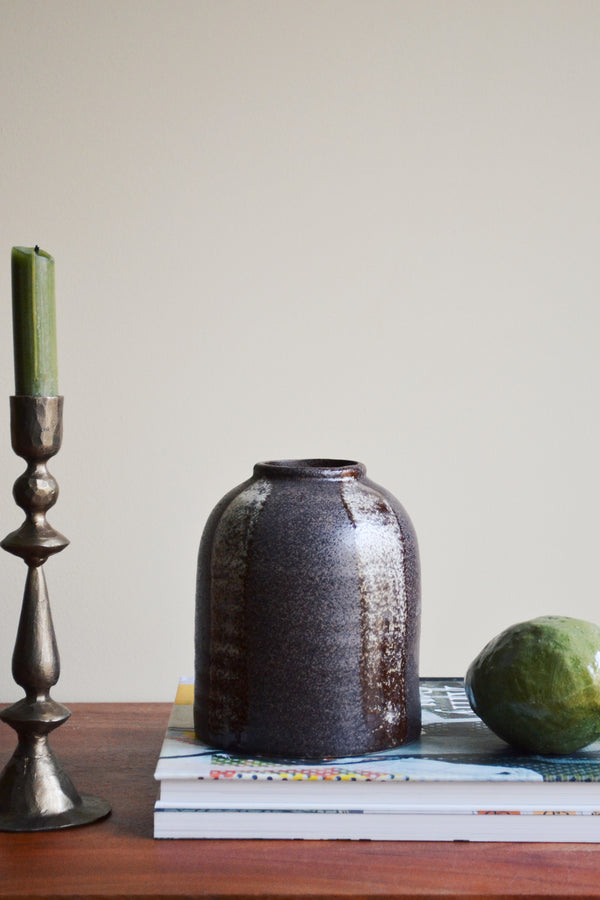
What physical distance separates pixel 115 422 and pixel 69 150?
28 centimetres

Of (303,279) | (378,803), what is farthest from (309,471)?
(303,279)

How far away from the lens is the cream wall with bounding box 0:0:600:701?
1064 millimetres

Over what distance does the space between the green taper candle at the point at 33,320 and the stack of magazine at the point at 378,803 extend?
0.78 feet

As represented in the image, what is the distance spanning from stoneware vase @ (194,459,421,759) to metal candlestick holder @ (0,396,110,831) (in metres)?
0.10

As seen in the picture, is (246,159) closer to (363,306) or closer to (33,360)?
(363,306)

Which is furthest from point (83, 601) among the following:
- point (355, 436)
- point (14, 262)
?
point (14, 262)

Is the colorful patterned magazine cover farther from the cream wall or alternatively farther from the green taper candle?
the cream wall

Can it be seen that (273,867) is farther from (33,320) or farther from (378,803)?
(33,320)

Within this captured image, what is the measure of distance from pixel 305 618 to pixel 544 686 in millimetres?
148

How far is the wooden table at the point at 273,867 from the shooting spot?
55cm

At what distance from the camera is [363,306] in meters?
1.09

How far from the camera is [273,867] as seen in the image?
1.89ft

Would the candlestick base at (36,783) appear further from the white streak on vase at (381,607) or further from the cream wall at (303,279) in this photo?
the cream wall at (303,279)

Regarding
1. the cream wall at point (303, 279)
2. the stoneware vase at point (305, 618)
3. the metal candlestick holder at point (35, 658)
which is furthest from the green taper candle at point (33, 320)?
the cream wall at point (303, 279)
